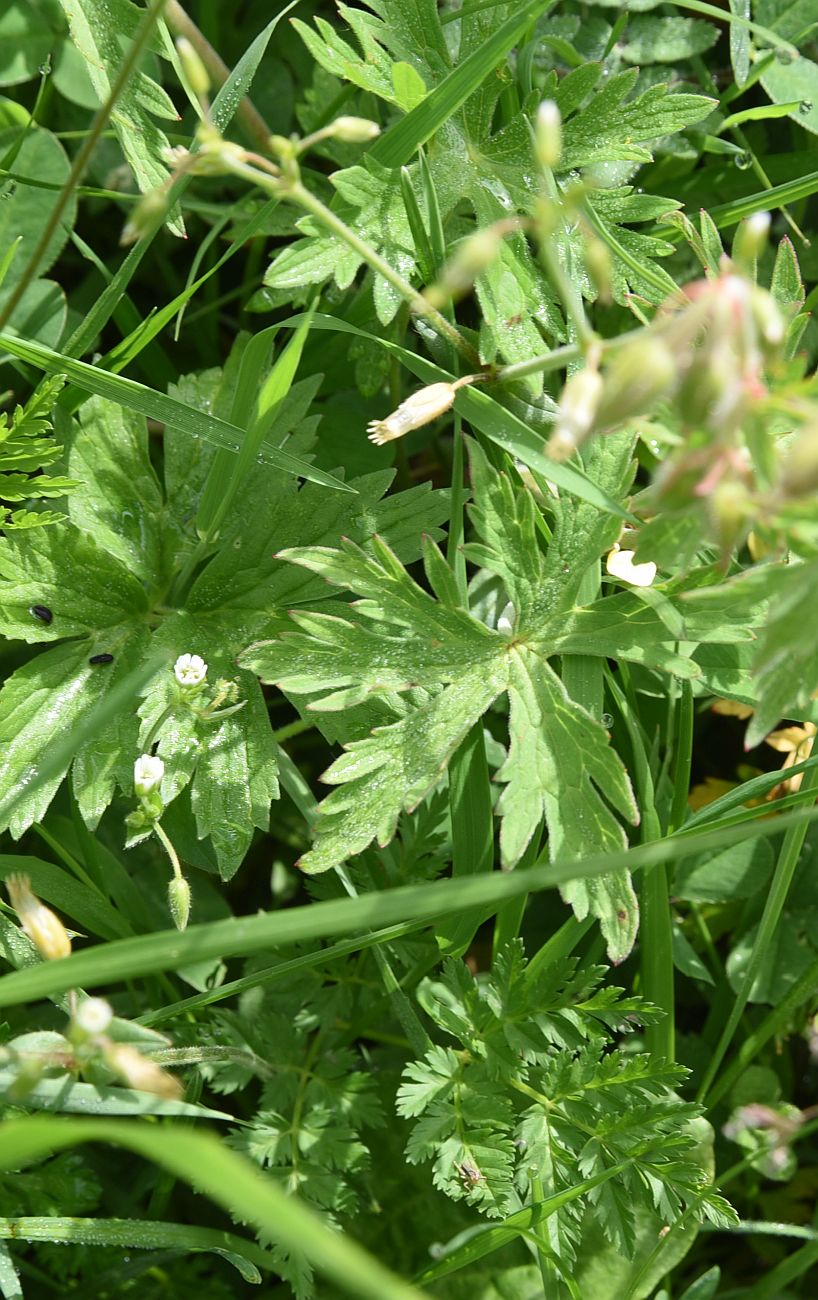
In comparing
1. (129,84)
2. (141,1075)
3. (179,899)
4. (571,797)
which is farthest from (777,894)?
(129,84)

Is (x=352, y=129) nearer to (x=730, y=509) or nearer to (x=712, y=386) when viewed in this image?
(x=712, y=386)

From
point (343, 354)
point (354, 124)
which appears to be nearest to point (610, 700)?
point (343, 354)

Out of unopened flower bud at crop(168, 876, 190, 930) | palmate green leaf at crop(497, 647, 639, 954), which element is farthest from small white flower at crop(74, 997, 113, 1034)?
palmate green leaf at crop(497, 647, 639, 954)

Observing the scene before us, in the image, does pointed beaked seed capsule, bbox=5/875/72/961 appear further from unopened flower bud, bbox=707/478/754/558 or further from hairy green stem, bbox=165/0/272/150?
hairy green stem, bbox=165/0/272/150

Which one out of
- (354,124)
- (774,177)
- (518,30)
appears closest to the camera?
(354,124)

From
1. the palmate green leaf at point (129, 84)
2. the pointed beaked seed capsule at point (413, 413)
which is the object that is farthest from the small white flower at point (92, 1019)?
the palmate green leaf at point (129, 84)

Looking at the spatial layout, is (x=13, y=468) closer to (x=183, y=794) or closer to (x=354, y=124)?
(x=183, y=794)
